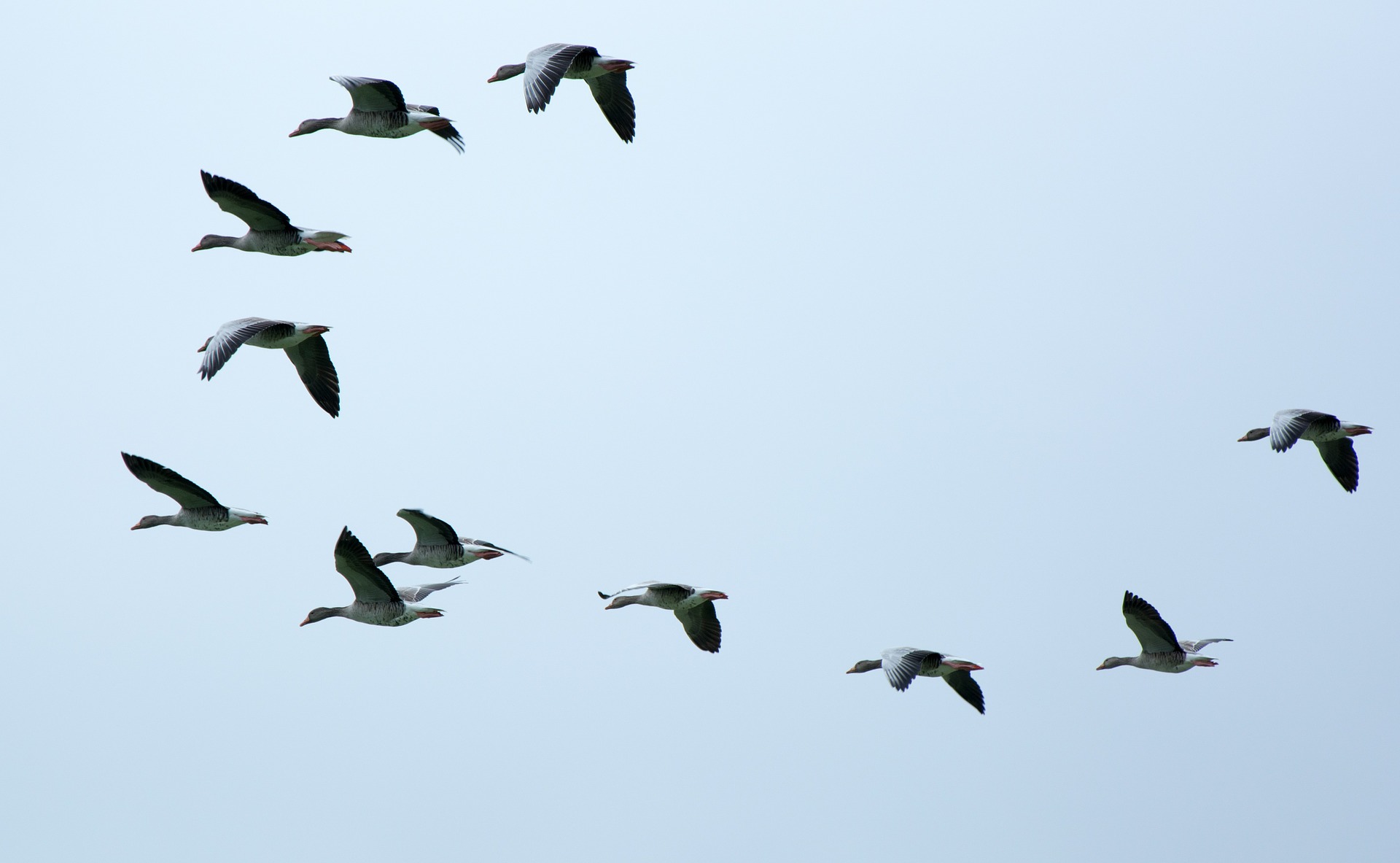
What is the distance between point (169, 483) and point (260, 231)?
334 centimetres

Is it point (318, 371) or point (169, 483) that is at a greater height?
point (318, 371)

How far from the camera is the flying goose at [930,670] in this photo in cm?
1823

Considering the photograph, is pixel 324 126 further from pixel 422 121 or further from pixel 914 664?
pixel 914 664

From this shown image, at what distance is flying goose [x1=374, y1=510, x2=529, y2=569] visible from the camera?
62.8 feet

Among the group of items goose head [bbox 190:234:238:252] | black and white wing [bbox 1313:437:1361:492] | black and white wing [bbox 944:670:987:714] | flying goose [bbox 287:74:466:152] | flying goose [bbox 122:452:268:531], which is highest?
flying goose [bbox 287:74:466:152]

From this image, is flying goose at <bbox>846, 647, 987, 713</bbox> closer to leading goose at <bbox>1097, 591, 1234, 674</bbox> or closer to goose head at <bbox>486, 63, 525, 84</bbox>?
leading goose at <bbox>1097, 591, 1234, 674</bbox>

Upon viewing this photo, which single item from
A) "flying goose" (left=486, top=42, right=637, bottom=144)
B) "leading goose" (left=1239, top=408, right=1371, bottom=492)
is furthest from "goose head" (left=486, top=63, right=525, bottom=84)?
"leading goose" (left=1239, top=408, right=1371, bottom=492)

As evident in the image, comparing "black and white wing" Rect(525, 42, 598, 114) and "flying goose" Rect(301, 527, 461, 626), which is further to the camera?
"flying goose" Rect(301, 527, 461, 626)

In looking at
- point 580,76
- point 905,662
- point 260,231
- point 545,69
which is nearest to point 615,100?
point 580,76

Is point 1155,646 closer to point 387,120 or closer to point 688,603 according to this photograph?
point 688,603

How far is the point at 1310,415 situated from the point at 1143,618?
4002 mm

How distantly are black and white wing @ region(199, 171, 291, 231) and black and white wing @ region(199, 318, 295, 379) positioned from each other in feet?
4.38

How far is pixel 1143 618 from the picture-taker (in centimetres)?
1972

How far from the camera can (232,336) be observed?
17.3m
